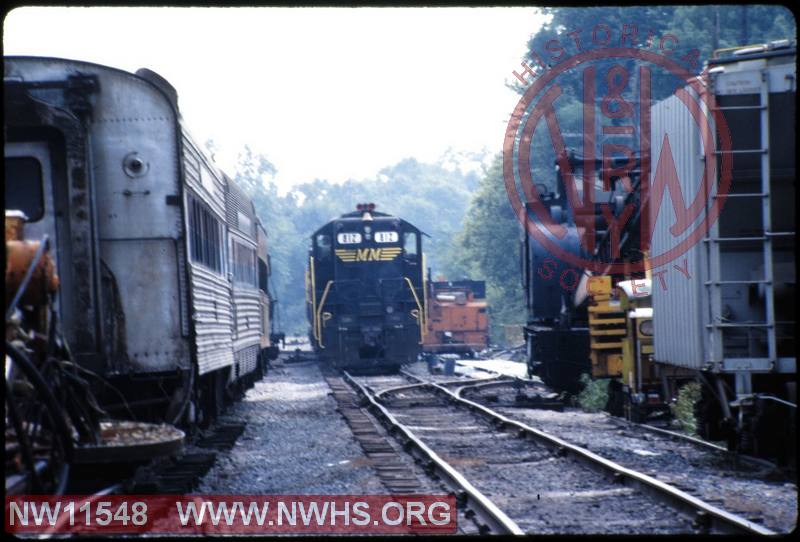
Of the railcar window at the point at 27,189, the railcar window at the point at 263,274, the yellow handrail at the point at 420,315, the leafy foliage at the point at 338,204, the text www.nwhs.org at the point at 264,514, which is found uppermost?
the leafy foliage at the point at 338,204

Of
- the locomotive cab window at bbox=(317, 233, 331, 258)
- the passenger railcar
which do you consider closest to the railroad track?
the passenger railcar

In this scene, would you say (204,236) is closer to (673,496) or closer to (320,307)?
(673,496)

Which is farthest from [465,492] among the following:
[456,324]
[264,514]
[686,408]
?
[456,324]

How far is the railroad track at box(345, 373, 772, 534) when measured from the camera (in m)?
7.39

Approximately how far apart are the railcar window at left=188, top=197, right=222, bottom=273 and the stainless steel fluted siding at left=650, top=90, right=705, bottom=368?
14.9 feet

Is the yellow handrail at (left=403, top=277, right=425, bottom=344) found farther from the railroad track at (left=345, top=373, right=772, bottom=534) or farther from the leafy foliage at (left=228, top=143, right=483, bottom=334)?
the leafy foliage at (left=228, top=143, right=483, bottom=334)

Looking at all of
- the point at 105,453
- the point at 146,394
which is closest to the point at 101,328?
the point at 146,394

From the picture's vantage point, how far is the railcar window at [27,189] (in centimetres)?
836

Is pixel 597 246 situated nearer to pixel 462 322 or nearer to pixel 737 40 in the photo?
pixel 462 322

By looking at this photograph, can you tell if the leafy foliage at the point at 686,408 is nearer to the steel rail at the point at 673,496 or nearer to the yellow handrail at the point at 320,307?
the steel rail at the point at 673,496

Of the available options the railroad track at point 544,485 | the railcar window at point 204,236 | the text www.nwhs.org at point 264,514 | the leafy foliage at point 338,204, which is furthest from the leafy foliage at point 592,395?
the leafy foliage at point 338,204

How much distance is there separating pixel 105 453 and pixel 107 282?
2.71 meters

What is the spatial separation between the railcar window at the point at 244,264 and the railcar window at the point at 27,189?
6.54 meters

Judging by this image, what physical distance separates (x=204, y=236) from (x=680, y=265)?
4862 millimetres
